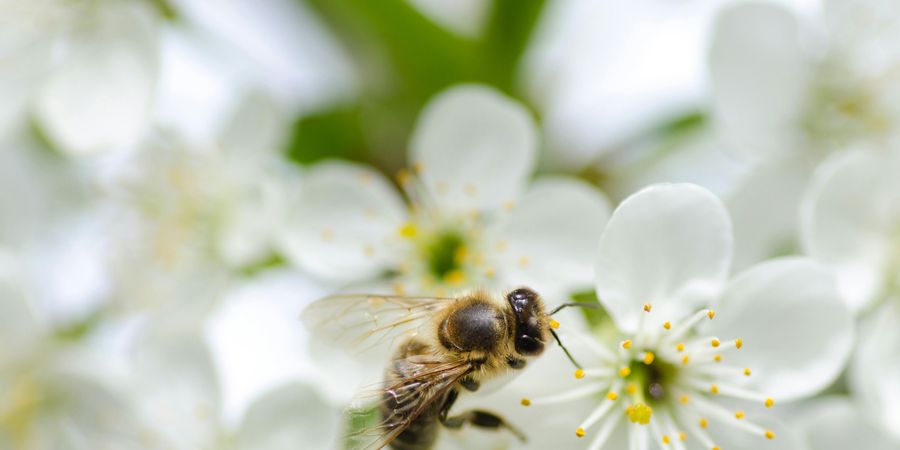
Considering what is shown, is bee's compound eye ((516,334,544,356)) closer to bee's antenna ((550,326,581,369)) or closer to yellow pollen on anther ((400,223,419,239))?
bee's antenna ((550,326,581,369))

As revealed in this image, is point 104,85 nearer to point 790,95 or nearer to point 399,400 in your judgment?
point 399,400

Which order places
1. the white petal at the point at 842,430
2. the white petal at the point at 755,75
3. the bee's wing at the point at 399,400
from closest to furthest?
the bee's wing at the point at 399,400, the white petal at the point at 842,430, the white petal at the point at 755,75

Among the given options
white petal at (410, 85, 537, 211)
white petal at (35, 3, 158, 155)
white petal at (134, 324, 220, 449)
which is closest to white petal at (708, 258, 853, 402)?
white petal at (410, 85, 537, 211)

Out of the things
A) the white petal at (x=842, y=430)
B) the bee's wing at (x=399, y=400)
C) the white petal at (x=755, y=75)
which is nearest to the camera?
the bee's wing at (x=399, y=400)

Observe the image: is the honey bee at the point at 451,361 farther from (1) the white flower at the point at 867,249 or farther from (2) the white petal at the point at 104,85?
(2) the white petal at the point at 104,85

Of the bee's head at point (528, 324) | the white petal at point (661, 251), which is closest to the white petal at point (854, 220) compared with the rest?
the white petal at point (661, 251)

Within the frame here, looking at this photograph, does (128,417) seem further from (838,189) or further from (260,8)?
(838,189)

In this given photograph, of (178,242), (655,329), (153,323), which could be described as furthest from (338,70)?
(655,329)

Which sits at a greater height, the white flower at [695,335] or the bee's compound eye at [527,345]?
the white flower at [695,335]

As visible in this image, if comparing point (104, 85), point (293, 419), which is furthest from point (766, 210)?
point (104, 85)
